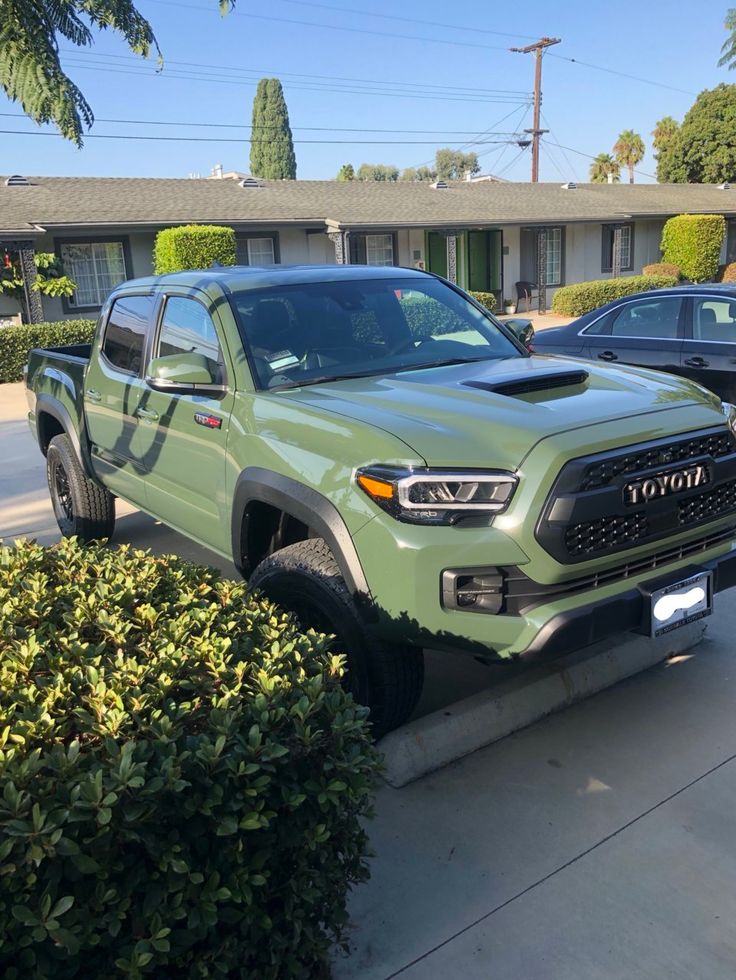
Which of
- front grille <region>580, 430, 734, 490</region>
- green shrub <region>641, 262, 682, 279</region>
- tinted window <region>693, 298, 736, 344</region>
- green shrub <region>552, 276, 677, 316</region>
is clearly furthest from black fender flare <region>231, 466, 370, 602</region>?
green shrub <region>641, 262, 682, 279</region>

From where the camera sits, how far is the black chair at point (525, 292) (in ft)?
89.8

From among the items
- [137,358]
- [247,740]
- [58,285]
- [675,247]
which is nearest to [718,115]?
[675,247]

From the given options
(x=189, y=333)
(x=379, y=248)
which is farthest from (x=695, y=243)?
(x=189, y=333)

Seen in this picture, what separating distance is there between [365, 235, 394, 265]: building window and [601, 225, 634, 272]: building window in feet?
28.3

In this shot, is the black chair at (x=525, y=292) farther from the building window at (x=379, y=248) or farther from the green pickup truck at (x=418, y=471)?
the green pickup truck at (x=418, y=471)

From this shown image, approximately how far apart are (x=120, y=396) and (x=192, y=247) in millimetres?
16229

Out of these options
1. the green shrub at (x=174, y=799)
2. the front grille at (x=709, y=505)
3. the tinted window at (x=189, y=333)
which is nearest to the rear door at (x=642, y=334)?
the tinted window at (x=189, y=333)

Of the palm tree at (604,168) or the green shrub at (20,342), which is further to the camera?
the palm tree at (604,168)

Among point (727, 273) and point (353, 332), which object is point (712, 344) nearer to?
point (353, 332)

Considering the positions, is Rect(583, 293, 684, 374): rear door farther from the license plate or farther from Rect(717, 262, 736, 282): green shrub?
Rect(717, 262, 736, 282): green shrub

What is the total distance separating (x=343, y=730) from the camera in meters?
2.33

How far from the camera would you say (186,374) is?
400 centimetres

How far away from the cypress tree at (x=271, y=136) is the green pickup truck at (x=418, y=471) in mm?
62765

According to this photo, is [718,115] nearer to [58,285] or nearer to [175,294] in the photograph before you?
[58,285]
